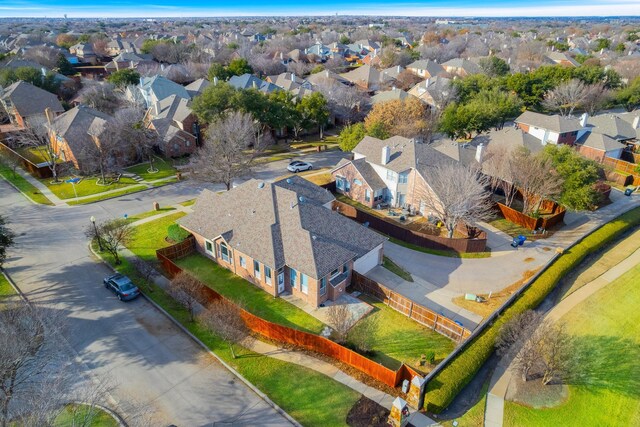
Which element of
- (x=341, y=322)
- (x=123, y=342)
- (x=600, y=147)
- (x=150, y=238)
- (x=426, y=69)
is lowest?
(x=123, y=342)

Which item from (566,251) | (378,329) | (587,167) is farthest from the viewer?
(587,167)

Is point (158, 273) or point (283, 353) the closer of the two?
point (283, 353)

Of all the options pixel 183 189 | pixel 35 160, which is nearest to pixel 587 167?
→ pixel 183 189

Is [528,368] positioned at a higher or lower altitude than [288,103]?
lower

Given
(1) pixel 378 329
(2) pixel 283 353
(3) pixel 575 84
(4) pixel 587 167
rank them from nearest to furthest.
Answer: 1. (2) pixel 283 353
2. (1) pixel 378 329
3. (4) pixel 587 167
4. (3) pixel 575 84

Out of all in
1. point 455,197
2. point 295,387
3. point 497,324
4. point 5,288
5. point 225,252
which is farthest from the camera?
point 455,197

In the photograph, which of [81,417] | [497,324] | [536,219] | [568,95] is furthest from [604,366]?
[568,95]

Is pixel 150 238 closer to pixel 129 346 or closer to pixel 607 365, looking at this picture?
pixel 129 346

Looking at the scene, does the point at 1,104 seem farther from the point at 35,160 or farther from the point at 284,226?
the point at 284,226
